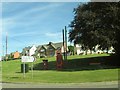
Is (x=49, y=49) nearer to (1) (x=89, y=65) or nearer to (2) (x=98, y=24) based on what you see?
(1) (x=89, y=65)

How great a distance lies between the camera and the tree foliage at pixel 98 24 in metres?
42.7

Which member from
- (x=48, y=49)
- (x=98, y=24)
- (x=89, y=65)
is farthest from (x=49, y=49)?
(x=98, y=24)

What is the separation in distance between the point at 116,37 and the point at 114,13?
11.2 feet

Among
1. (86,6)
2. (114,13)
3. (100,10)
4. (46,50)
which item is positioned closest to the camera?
(114,13)

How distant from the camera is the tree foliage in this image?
4272 cm

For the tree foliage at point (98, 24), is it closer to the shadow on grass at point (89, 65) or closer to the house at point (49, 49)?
the shadow on grass at point (89, 65)

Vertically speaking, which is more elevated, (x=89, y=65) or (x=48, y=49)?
(x=48, y=49)

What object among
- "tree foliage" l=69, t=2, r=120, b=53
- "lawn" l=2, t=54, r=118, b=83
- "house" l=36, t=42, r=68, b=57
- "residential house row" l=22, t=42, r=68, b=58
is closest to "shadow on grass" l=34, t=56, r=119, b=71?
"lawn" l=2, t=54, r=118, b=83

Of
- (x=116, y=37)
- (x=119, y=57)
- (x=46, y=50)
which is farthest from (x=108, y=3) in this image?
(x=46, y=50)

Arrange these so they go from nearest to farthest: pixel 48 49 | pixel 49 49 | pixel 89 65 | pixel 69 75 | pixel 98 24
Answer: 1. pixel 69 75
2. pixel 98 24
3. pixel 89 65
4. pixel 49 49
5. pixel 48 49

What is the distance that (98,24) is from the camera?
145 feet

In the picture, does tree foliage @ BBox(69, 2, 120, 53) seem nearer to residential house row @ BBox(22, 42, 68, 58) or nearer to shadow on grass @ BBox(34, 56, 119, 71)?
shadow on grass @ BBox(34, 56, 119, 71)

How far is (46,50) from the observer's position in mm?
142125

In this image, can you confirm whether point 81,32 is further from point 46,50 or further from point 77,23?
point 46,50
